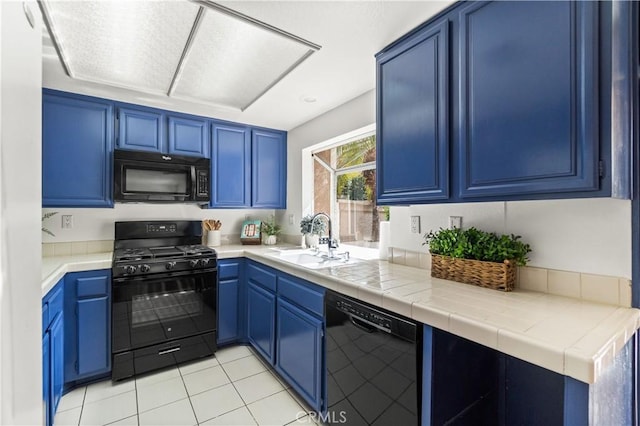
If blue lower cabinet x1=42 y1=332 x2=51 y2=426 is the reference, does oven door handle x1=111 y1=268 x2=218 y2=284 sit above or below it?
above

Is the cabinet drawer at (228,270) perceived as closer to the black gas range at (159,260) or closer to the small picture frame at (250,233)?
the black gas range at (159,260)

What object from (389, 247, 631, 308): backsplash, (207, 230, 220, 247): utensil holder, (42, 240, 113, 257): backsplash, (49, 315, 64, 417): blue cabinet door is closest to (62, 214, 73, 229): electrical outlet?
(42, 240, 113, 257): backsplash

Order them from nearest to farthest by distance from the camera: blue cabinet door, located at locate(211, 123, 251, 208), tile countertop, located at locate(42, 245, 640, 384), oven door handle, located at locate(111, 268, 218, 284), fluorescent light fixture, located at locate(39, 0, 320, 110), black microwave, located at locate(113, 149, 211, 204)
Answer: tile countertop, located at locate(42, 245, 640, 384) < fluorescent light fixture, located at locate(39, 0, 320, 110) < oven door handle, located at locate(111, 268, 218, 284) < black microwave, located at locate(113, 149, 211, 204) < blue cabinet door, located at locate(211, 123, 251, 208)

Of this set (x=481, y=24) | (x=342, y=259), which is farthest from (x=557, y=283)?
(x=342, y=259)

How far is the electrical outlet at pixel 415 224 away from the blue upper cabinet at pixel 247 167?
1853mm

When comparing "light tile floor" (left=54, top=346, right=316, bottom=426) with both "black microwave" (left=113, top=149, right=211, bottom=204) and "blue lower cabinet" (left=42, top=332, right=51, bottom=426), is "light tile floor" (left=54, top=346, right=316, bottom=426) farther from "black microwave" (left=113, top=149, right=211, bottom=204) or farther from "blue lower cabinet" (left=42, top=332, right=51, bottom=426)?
"black microwave" (left=113, top=149, right=211, bottom=204)

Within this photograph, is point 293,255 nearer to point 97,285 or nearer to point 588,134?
point 97,285

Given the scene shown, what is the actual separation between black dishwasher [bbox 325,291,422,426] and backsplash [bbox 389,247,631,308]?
0.66 m

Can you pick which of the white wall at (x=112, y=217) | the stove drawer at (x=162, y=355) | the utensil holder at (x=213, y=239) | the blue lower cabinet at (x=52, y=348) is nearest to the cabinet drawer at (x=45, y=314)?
the blue lower cabinet at (x=52, y=348)

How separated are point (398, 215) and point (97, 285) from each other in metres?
2.29

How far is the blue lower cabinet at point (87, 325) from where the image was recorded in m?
2.09

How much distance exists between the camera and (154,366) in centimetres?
232

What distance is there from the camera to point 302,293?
192 centimetres

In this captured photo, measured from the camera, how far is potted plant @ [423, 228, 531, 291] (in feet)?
4.50
